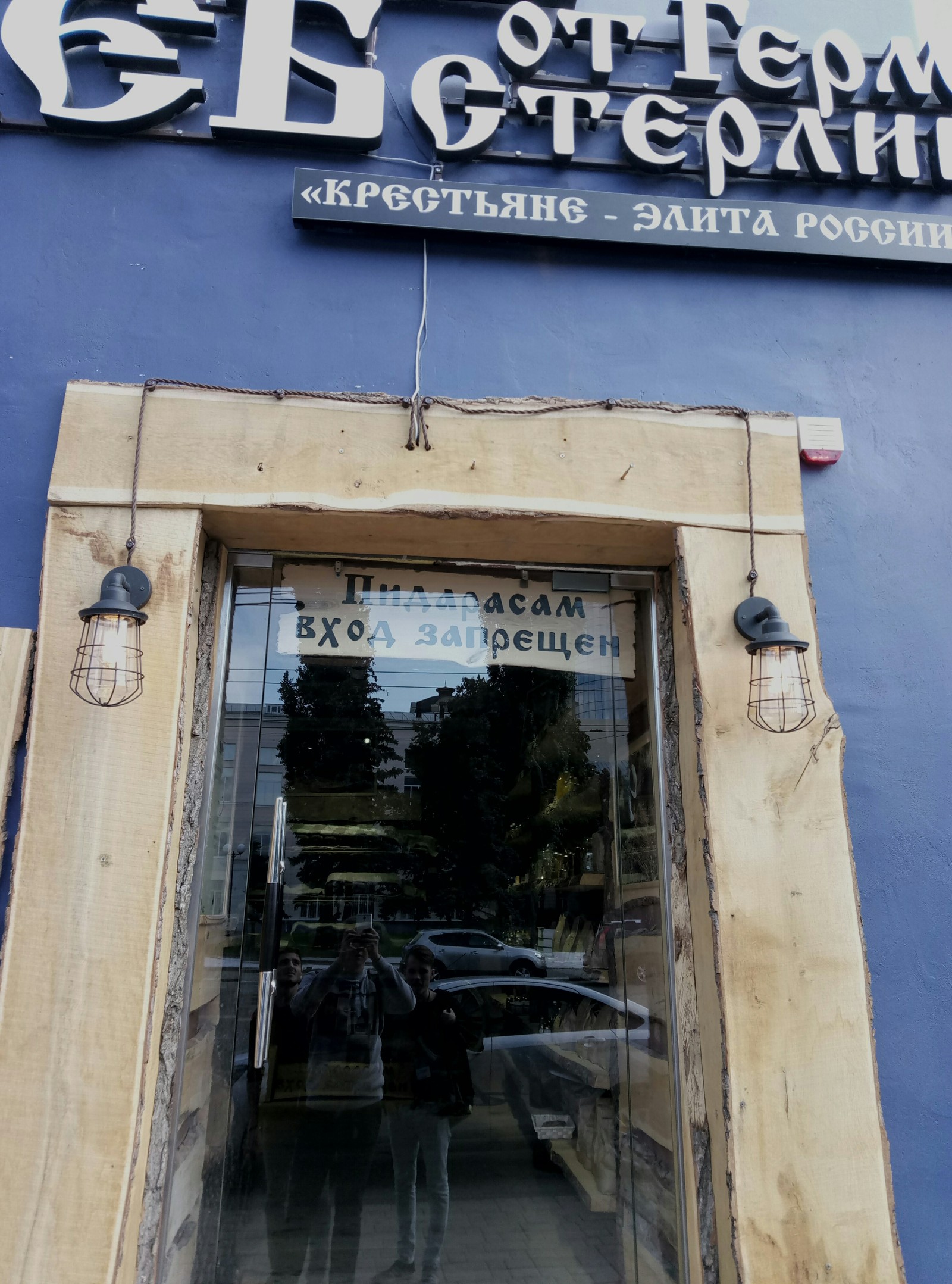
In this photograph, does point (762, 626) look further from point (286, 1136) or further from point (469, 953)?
point (286, 1136)

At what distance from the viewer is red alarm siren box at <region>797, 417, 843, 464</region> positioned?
9.88 feet

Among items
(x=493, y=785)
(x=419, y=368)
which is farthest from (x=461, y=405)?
(x=493, y=785)

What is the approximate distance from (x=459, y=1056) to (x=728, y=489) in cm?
267

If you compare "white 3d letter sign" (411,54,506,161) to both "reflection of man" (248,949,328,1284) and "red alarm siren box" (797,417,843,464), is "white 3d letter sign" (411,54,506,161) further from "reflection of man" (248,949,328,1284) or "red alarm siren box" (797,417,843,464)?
"reflection of man" (248,949,328,1284)

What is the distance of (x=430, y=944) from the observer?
402cm

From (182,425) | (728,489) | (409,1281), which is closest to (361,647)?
(182,425)

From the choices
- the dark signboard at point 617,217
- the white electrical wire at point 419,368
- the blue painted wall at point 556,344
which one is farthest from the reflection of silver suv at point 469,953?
the dark signboard at point 617,217

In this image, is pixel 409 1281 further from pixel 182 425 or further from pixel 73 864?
pixel 182 425

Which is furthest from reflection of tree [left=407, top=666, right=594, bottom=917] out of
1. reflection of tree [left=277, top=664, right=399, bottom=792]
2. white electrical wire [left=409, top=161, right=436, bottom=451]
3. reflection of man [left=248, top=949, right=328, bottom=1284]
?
white electrical wire [left=409, top=161, right=436, bottom=451]

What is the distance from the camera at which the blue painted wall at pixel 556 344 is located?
2758mm

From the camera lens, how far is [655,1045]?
289cm

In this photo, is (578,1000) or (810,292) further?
(578,1000)

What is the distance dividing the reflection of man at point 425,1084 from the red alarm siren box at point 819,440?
8.80ft

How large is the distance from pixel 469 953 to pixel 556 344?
2.70 m
